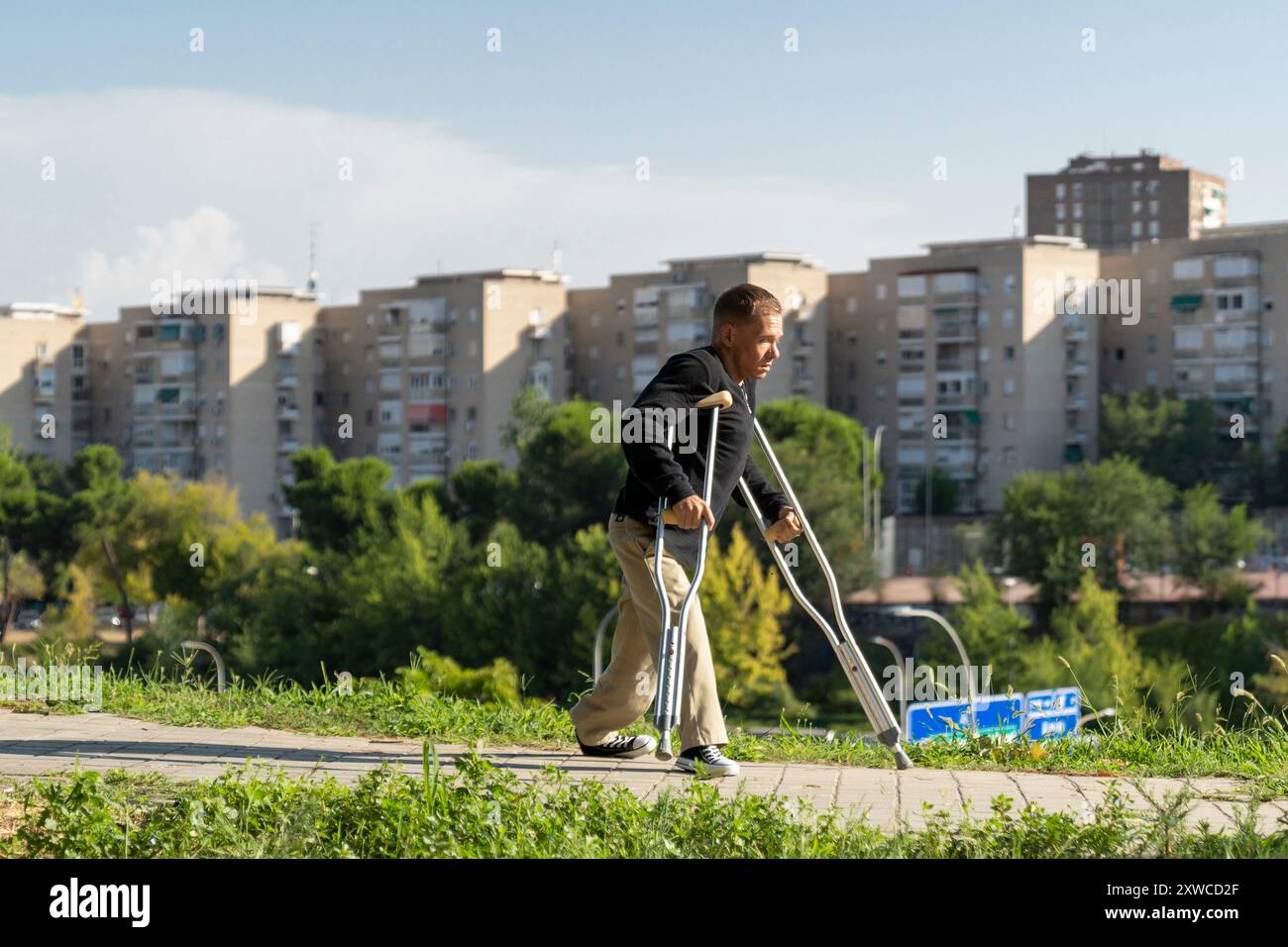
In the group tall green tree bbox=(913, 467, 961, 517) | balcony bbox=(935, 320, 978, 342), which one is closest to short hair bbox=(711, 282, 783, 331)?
tall green tree bbox=(913, 467, 961, 517)

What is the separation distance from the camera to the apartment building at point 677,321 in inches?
3752

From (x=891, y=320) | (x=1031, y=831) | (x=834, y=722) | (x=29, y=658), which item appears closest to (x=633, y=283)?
(x=891, y=320)

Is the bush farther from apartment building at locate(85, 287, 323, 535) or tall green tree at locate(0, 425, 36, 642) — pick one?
apartment building at locate(85, 287, 323, 535)

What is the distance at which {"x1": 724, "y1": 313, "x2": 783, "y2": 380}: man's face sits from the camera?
748cm

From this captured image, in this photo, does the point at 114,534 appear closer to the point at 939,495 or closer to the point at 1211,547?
the point at 939,495

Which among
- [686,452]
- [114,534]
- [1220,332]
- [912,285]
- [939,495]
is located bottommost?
[114,534]

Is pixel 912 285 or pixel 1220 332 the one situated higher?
pixel 912 285

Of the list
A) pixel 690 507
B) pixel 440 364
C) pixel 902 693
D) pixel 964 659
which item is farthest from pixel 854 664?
pixel 440 364

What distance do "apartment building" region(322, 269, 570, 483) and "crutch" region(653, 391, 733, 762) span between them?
87689 millimetres

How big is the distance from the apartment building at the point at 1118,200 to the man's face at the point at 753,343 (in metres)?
152

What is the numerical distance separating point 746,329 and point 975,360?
91.0 m

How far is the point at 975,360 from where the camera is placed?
96.6 m

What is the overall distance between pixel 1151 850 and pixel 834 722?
53.1 metres

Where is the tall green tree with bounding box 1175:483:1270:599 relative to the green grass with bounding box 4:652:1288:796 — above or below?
below
